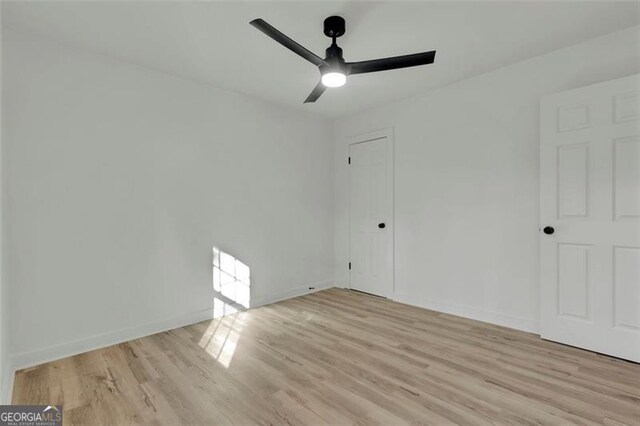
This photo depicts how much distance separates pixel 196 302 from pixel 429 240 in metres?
2.70

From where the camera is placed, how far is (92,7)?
2127mm

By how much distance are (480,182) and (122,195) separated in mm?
3503

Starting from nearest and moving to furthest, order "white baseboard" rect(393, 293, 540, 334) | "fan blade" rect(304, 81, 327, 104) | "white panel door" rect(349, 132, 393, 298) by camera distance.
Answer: "fan blade" rect(304, 81, 327, 104), "white baseboard" rect(393, 293, 540, 334), "white panel door" rect(349, 132, 393, 298)

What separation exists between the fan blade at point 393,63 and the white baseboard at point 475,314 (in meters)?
2.53

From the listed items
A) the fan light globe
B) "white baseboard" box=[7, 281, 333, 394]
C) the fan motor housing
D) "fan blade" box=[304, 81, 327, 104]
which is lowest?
"white baseboard" box=[7, 281, 333, 394]

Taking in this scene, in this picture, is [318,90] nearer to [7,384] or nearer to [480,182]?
[480,182]

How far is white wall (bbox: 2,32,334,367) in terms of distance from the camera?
2.41 metres

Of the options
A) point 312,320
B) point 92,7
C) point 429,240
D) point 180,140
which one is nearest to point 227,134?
point 180,140

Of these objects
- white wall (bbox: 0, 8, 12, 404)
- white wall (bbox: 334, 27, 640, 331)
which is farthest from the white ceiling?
white wall (bbox: 0, 8, 12, 404)

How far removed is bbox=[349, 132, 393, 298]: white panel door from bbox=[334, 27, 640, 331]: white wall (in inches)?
5.8

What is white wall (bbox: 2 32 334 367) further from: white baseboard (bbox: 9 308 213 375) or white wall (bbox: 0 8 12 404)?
white wall (bbox: 0 8 12 404)

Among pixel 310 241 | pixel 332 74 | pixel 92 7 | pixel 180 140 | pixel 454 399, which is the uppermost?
pixel 92 7

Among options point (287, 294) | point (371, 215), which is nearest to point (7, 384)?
point (287, 294)

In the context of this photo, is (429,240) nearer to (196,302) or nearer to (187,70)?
(196,302)
